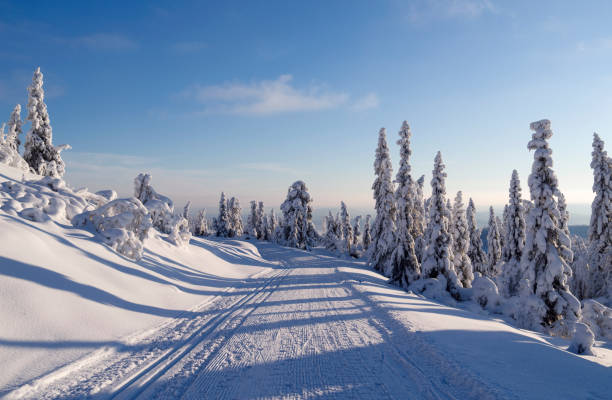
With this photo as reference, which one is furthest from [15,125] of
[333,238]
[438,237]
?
[333,238]

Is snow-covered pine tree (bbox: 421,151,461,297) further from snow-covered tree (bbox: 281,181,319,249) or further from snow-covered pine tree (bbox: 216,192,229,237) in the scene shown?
snow-covered pine tree (bbox: 216,192,229,237)

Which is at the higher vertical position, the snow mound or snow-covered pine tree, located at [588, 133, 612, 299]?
snow-covered pine tree, located at [588, 133, 612, 299]

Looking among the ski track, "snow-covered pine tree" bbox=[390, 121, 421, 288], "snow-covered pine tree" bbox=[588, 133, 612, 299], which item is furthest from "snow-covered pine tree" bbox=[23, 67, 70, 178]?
"snow-covered pine tree" bbox=[588, 133, 612, 299]

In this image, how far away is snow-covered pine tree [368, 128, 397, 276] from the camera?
89.9 ft

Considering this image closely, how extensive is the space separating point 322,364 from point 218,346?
7.78ft

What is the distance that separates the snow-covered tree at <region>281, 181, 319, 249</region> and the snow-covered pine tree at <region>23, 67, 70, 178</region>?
2891 centimetres

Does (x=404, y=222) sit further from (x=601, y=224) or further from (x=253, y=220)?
(x=253, y=220)

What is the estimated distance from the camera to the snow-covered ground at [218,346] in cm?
457

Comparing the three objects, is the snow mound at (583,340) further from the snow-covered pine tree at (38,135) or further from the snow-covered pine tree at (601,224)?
the snow-covered pine tree at (38,135)

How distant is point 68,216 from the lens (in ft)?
39.5

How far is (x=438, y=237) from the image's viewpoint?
832 inches

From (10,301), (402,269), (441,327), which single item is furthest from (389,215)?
(10,301)

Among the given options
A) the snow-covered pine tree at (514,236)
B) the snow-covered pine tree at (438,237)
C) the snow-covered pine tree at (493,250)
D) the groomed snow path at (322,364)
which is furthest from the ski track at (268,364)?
the snow-covered pine tree at (493,250)

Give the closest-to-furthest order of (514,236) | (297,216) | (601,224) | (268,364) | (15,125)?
(268,364), (601,224), (514,236), (15,125), (297,216)
